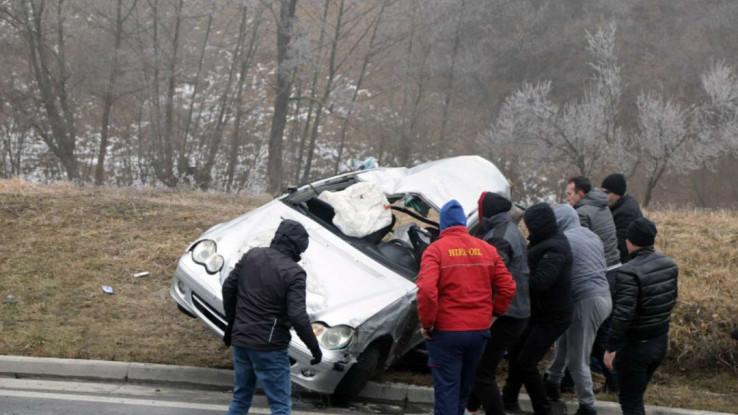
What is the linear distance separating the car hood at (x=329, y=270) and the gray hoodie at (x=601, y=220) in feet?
5.42

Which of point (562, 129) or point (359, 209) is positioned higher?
point (562, 129)

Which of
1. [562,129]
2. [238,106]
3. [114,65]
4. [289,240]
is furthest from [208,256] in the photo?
[562,129]

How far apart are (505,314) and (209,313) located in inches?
96.9

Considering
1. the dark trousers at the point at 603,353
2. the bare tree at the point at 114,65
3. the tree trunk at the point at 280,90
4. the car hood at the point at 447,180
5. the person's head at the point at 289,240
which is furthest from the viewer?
the bare tree at the point at 114,65

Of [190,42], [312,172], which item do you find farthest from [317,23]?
[312,172]

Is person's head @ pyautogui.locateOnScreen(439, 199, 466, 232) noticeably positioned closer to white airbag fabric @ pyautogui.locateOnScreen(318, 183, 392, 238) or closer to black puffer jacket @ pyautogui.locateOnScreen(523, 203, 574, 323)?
black puffer jacket @ pyautogui.locateOnScreen(523, 203, 574, 323)

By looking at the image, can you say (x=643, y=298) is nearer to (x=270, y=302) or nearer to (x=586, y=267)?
(x=586, y=267)

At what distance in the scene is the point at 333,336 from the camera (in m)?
6.37

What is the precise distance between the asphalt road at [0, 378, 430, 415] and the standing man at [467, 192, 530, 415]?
1.08 m

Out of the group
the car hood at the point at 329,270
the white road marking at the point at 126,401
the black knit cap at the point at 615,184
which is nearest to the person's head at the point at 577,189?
the black knit cap at the point at 615,184

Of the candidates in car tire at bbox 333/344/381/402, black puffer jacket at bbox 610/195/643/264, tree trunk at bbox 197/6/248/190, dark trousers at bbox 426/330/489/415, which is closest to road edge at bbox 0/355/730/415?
car tire at bbox 333/344/381/402

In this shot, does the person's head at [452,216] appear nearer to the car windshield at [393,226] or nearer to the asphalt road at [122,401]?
the car windshield at [393,226]

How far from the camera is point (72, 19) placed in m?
34.4

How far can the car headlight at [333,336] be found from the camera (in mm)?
6340
